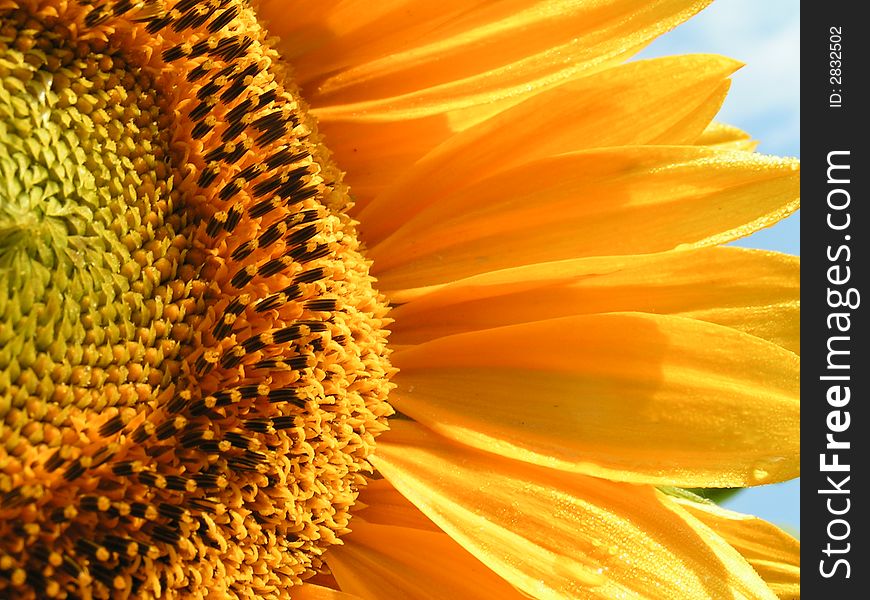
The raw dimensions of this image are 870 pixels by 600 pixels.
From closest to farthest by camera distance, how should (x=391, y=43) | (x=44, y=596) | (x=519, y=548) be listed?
(x=44, y=596), (x=519, y=548), (x=391, y=43)

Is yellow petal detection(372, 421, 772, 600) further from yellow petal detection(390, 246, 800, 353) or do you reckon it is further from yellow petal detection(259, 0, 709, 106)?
yellow petal detection(259, 0, 709, 106)

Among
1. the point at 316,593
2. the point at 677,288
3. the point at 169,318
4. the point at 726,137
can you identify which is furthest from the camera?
the point at 726,137

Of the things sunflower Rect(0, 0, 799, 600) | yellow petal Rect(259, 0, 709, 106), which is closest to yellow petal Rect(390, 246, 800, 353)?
sunflower Rect(0, 0, 799, 600)

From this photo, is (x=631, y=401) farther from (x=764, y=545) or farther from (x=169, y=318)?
(x=169, y=318)

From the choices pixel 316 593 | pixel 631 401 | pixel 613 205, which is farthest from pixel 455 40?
pixel 316 593

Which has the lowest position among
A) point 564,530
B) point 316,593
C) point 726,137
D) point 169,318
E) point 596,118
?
point 316,593

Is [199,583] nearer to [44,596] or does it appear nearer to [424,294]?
[44,596]
